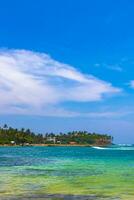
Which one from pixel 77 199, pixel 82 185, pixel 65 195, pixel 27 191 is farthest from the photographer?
pixel 82 185

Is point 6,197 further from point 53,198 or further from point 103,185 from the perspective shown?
point 103,185

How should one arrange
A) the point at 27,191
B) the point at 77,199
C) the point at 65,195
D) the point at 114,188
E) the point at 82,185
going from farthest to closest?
the point at 82,185 < the point at 114,188 < the point at 27,191 < the point at 65,195 < the point at 77,199

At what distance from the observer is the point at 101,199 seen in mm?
21031

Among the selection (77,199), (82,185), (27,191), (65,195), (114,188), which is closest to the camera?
(77,199)

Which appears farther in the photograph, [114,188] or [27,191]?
[114,188]

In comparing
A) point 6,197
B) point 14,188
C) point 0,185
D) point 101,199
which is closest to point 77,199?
point 101,199

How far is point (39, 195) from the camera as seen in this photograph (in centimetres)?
2223

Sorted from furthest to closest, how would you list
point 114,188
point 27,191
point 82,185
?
point 82,185, point 114,188, point 27,191

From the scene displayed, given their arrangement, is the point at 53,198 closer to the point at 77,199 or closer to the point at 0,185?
the point at 77,199

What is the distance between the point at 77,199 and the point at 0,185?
729cm

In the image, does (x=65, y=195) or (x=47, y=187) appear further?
(x=47, y=187)

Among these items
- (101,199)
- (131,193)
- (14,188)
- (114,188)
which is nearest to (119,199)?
(101,199)

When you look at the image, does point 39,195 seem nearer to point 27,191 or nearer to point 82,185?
point 27,191

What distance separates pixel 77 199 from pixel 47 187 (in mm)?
5562
